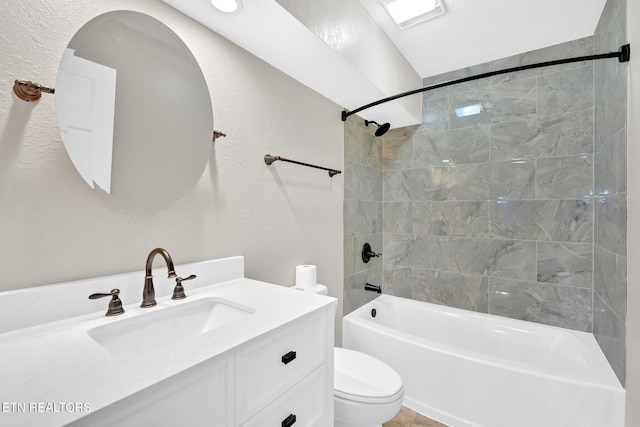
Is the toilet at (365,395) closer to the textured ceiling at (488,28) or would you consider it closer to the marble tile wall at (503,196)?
the marble tile wall at (503,196)

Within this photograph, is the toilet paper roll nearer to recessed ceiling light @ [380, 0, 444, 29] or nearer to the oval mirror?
the oval mirror

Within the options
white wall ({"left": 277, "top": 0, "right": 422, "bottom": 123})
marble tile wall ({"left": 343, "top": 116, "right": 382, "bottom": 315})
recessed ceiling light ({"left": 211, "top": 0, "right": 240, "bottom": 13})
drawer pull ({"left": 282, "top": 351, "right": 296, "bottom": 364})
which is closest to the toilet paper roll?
marble tile wall ({"left": 343, "top": 116, "right": 382, "bottom": 315})

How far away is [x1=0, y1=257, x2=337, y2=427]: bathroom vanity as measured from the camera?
1.65 ft

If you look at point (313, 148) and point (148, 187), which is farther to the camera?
point (313, 148)

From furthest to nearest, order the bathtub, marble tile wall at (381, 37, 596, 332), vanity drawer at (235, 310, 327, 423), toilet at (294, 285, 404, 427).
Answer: marble tile wall at (381, 37, 596, 332) → the bathtub → toilet at (294, 285, 404, 427) → vanity drawer at (235, 310, 327, 423)

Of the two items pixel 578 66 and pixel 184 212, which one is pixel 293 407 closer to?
pixel 184 212

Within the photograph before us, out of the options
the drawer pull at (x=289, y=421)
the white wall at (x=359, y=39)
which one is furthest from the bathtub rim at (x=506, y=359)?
the white wall at (x=359, y=39)

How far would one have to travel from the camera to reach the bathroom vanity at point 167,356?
0.50 metres

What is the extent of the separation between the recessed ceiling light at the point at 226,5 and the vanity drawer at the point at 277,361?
4.18ft

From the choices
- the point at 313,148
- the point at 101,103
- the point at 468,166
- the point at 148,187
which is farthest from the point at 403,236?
the point at 101,103

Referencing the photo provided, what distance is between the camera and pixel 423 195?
2518 mm

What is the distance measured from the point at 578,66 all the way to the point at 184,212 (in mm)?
2714

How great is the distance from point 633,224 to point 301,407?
1567 millimetres

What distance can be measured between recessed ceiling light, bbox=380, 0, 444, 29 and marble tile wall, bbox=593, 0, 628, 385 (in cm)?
87
